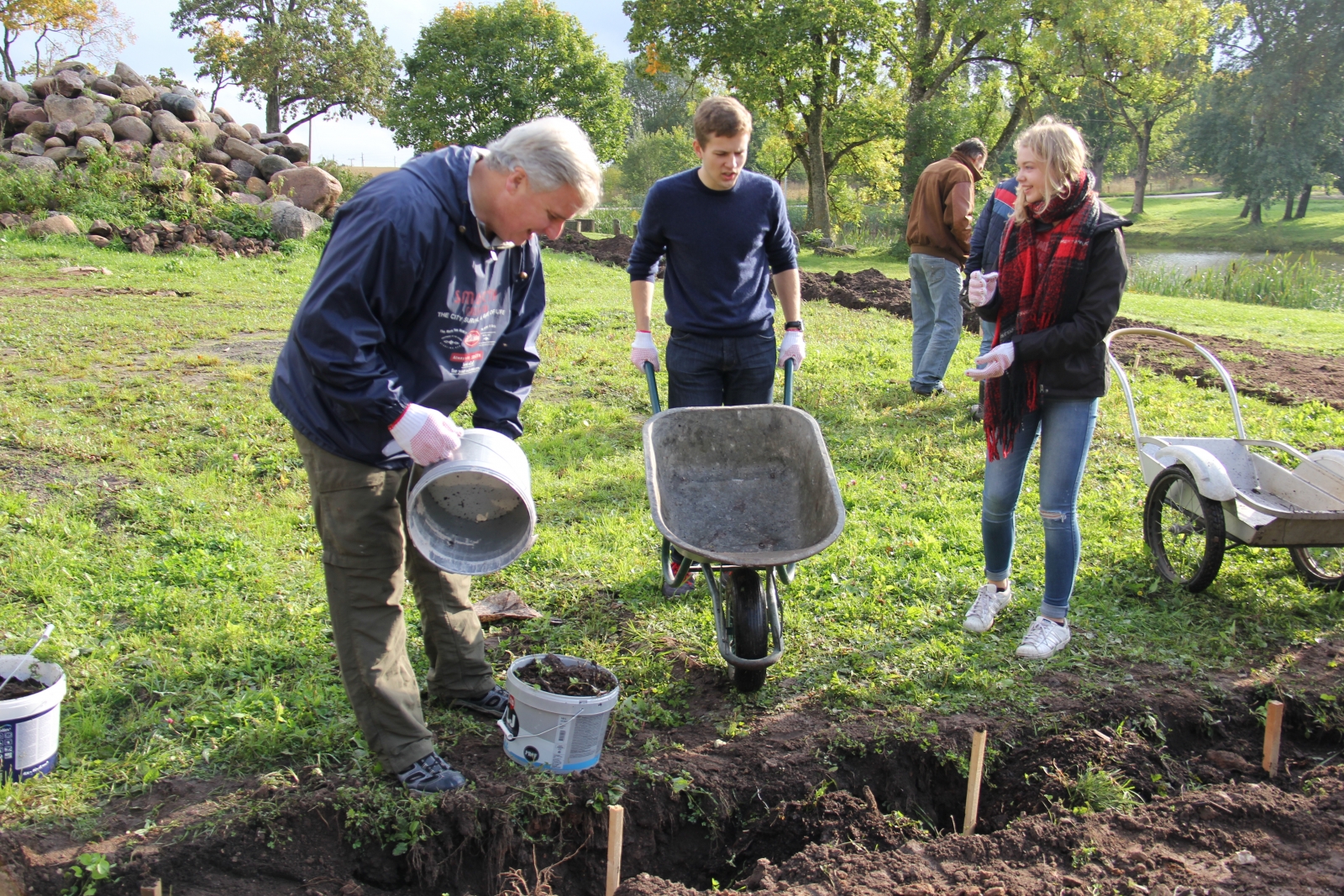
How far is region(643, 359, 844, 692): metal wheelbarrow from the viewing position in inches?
130

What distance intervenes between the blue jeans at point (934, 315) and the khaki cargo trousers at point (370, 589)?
5.43 meters

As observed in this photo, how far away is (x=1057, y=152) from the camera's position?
3217 mm

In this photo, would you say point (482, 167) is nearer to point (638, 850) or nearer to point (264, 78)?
point (638, 850)

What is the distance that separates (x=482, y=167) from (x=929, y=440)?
447 centimetres

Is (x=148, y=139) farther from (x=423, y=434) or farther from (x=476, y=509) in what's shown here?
(x=423, y=434)

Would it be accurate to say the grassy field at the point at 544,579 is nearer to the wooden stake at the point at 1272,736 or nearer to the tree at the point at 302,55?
the wooden stake at the point at 1272,736

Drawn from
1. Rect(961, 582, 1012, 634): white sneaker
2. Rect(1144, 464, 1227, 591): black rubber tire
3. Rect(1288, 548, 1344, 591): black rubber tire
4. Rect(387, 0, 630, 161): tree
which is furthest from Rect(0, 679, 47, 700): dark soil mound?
Rect(387, 0, 630, 161): tree

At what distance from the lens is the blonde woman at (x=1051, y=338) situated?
3281 millimetres

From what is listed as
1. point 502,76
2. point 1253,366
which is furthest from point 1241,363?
point 502,76

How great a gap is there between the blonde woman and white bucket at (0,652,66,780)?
3.16 m

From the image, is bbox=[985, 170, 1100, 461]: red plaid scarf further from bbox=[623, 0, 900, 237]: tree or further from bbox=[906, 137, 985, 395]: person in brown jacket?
bbox=[623, 0, 900, 237]: tree

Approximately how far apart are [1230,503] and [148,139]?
1979 cm

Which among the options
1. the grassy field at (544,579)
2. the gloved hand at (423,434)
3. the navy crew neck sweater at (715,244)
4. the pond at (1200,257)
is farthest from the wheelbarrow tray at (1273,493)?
the pond at (1200,257)

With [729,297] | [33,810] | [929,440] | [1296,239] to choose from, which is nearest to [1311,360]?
[929,440]
